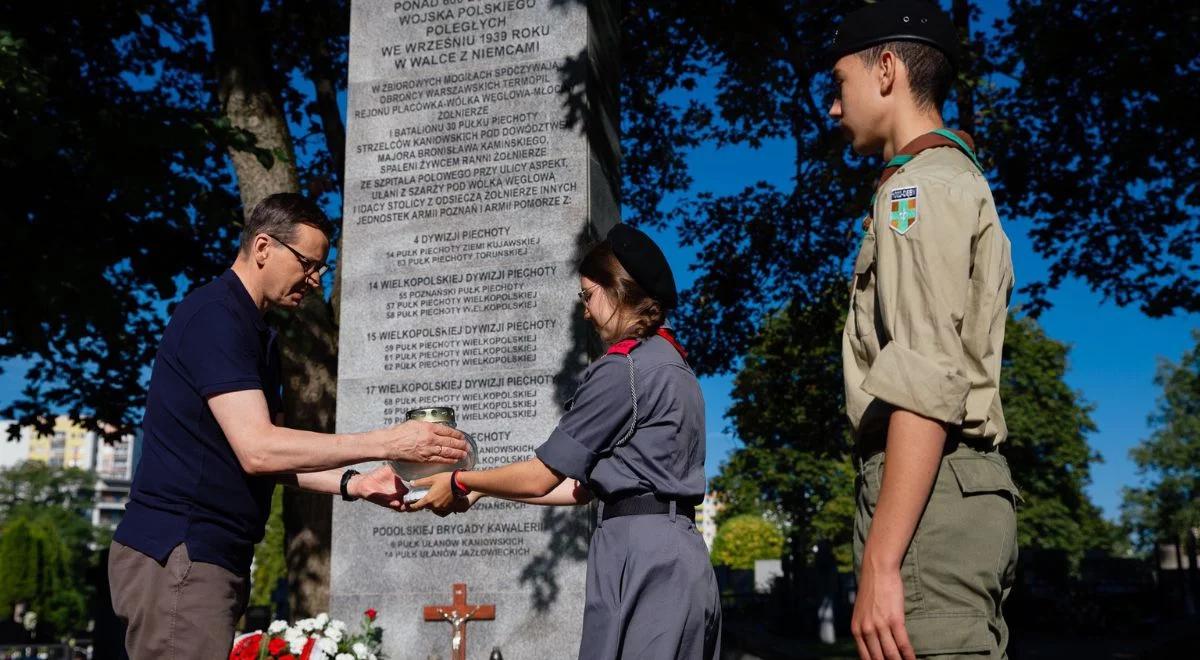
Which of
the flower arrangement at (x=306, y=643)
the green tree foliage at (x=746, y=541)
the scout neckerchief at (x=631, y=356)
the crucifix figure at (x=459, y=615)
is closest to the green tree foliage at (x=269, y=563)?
the green tree foliage at (x=746, y=541)

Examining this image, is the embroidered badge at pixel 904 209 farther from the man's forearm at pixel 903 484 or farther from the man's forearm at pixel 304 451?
the man's forearm at pixel 304 451

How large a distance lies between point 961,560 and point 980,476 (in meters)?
0.21

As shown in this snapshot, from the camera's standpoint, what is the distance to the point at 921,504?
2357 mm

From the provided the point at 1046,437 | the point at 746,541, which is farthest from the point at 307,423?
the point at 746,541

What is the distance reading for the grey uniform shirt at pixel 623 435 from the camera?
3.64 meters

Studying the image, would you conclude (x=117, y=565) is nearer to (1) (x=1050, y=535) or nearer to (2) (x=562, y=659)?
(2) (x=562, y=659)

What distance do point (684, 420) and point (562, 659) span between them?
4.56 meters

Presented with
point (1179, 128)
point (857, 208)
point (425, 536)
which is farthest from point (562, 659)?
point (1179, 128)

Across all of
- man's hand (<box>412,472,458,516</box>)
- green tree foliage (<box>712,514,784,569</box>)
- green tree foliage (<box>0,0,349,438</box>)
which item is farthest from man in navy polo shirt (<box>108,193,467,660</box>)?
green tree foliage (<box>712,514,784,569</box>)

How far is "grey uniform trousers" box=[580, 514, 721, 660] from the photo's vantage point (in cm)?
353

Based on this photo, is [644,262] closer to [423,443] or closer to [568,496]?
[568,496]

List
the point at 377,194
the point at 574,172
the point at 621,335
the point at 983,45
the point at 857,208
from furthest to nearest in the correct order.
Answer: the point at 983,45, the point at 857,208, the point at 377,194, the point at 574,172, the point at 621,335

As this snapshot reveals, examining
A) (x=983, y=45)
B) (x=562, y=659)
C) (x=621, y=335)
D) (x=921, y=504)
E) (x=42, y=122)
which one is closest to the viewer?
(x=921, y=504)

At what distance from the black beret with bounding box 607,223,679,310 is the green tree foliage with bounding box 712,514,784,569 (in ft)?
292
